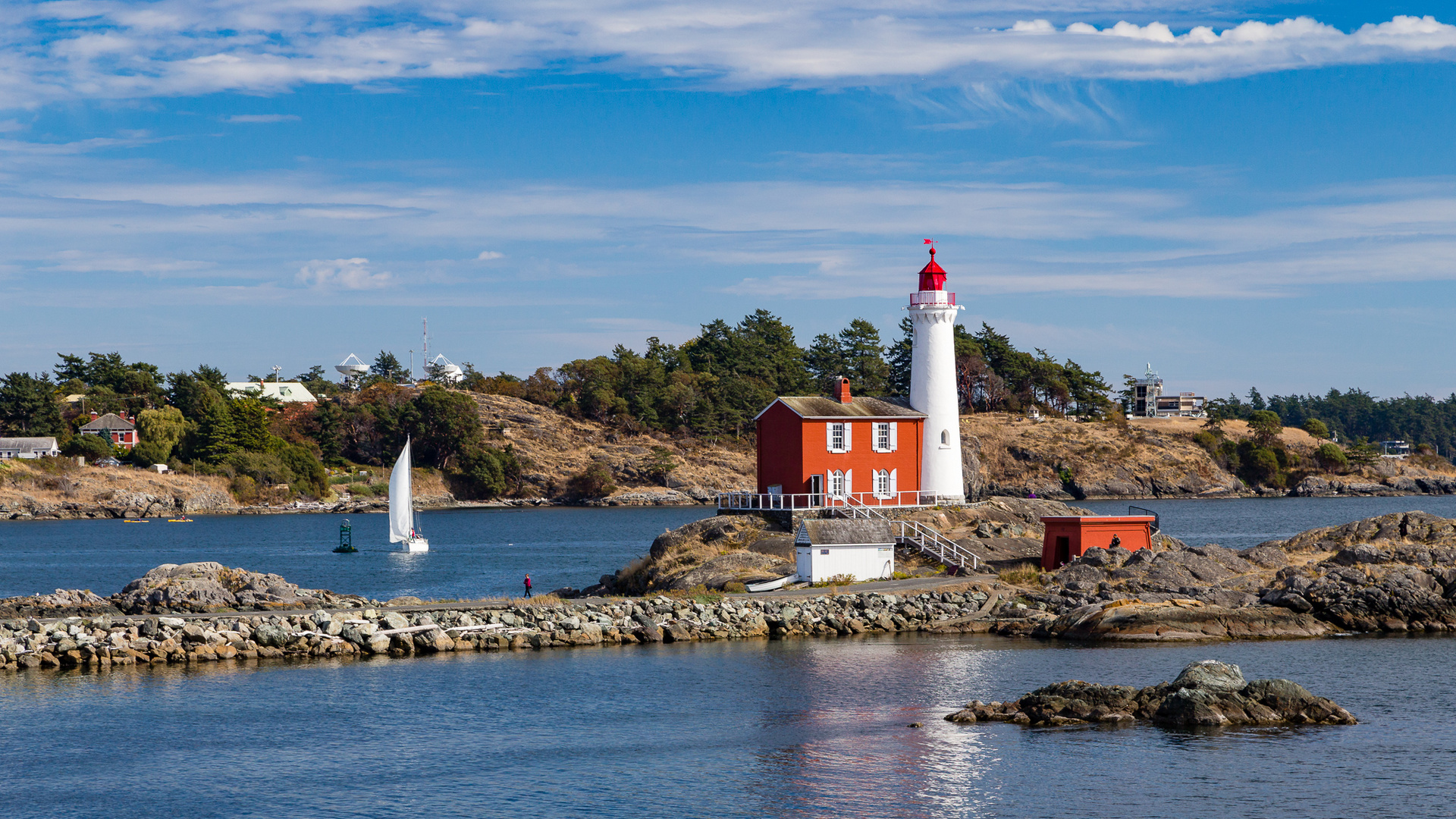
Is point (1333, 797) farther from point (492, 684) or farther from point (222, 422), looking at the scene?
point (222, 422)

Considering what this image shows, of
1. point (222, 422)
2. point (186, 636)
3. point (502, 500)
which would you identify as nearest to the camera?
point (186, 636)

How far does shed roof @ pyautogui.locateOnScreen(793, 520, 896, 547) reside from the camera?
41344 millimetres

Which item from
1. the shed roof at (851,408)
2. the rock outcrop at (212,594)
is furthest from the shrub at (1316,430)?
the rock outcrop at (212,594)

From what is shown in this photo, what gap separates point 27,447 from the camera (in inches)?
4594

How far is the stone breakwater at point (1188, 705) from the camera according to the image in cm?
2541

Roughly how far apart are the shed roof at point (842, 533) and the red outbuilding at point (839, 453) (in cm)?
459

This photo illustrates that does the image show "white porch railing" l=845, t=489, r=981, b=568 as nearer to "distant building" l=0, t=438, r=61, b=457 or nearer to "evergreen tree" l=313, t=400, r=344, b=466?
"distant building" l=0, t=438, r=61, b=457

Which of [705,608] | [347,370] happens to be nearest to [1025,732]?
[705,608]

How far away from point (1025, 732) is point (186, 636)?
828 inches

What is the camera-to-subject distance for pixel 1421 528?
43812 mm

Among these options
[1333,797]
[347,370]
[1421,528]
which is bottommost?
[1333,797]

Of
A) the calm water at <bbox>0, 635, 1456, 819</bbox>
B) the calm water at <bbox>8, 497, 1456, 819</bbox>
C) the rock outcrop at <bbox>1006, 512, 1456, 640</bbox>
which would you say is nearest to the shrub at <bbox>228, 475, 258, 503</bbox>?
the calm water at <bbox>0, 635, 1456, 819</bbox>

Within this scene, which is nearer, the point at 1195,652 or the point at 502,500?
the point at 1195,652

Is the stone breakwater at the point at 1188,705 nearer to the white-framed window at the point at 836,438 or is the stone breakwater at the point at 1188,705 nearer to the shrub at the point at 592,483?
the white-framed window at the point at 836,438
